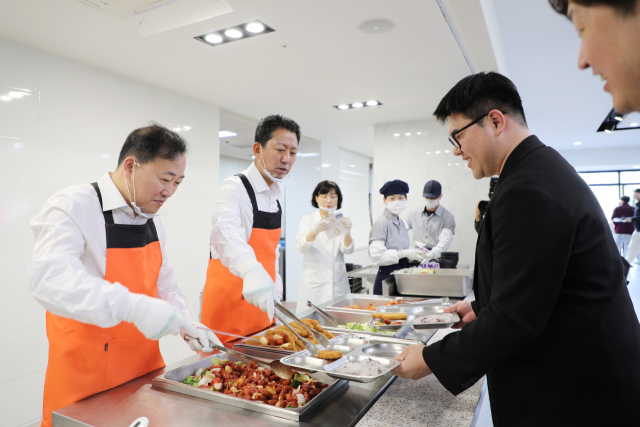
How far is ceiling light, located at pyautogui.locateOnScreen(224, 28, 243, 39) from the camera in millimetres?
3076

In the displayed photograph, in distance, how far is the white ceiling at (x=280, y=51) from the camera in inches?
111

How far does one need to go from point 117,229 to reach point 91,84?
289cm

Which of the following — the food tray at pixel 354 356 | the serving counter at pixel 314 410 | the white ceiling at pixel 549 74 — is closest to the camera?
the serving counter at pixel 314 410

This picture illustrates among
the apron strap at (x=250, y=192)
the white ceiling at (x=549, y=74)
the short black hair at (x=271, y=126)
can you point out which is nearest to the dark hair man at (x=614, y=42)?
the short black hair at (x=271, y=126)

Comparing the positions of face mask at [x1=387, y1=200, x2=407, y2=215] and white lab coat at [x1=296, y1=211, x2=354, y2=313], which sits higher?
face mask at [x1=387, y1=200, x2=407, y2=215]

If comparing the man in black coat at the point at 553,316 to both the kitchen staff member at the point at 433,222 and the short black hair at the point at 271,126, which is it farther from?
the kitchen staff member at the point at 433,222

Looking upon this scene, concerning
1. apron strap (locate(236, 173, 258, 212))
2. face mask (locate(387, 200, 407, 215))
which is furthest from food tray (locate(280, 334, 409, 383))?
face mask (locate(387, 200, 407, 215))

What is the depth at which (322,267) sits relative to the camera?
4250 millimetres

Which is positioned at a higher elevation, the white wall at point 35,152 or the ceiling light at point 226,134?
the ceiling light at point 226,134

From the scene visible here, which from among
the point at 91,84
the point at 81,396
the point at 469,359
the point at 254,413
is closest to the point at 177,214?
the point at 91,84

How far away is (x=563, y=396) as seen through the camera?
1013mm

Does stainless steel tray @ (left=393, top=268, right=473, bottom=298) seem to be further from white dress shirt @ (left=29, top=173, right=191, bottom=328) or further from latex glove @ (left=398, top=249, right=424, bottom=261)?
white dress shirt @ (left=29, top=173, right=191, bottom=328)

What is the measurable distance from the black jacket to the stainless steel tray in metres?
2.02

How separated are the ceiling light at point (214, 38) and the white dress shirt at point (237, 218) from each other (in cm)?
141
